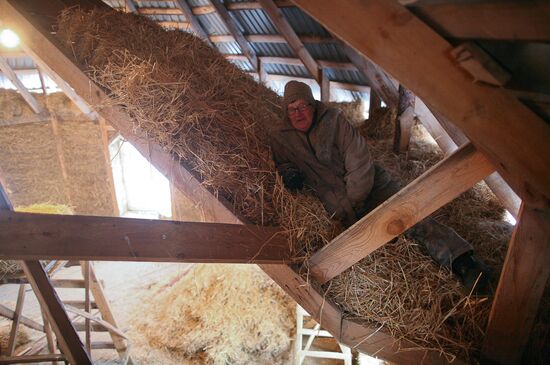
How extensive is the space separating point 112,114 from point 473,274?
258cm

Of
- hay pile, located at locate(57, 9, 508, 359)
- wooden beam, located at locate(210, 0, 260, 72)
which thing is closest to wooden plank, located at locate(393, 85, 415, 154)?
hay pile, located at locate(57, 9, 508, 359)

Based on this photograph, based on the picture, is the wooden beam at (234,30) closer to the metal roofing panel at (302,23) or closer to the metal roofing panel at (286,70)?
the metal roofing panel at (286,70)

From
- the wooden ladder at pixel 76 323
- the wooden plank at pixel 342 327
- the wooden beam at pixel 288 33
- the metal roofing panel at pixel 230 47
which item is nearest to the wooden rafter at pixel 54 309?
the wooden ladder at pixel 76 323

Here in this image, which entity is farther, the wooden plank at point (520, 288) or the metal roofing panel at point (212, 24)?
the metal roofing panel at point (212, 24)

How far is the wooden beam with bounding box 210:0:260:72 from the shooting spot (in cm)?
710

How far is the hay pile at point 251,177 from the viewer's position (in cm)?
208

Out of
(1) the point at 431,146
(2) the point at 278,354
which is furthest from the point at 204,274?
(1) the point at 431,146

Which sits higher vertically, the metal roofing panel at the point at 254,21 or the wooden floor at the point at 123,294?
the metal roofing panel at the point at 254,21

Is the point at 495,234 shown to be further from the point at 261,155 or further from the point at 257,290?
the point at 257,290

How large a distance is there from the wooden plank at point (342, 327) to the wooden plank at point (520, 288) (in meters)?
0.44

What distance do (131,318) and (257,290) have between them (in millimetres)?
2935

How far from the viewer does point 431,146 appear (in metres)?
4.61

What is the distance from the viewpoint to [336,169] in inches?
96.7

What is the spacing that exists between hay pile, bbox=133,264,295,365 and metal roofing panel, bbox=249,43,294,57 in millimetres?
4487
